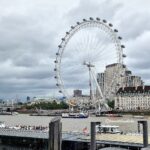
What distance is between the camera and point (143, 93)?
174 metres

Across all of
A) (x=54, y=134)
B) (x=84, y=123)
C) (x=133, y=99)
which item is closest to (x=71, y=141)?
(x=54, y=134)

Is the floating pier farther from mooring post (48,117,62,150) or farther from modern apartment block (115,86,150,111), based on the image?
modern apartment block (115,86,150,111)

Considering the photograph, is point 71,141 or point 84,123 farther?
point 84,123

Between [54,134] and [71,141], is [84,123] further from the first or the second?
[54,134]

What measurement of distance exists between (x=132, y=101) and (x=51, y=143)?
158 m

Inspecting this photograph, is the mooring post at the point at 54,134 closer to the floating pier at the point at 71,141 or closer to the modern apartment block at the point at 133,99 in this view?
the floating pier at the point at 71,141

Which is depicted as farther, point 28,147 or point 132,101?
point 132,101

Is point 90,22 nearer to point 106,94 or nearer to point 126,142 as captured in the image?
point 106,94

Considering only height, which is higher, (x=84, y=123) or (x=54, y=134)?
(x=54, y=134)

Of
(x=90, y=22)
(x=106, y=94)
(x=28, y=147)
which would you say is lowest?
(x=28, y=147)

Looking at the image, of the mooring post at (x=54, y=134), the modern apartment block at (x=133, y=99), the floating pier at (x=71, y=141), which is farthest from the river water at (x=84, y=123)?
the modern apartment block at (x=133, y=99)

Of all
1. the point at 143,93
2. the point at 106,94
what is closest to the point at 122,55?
the point at 106,94

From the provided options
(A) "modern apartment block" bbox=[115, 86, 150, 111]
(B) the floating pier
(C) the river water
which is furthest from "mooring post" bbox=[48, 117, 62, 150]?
(A) "modern apartment block" bbox=[115, 86, 150, 111]

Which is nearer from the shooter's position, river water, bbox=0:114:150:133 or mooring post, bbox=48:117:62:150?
mooring post, bbox=48:117:62:150
